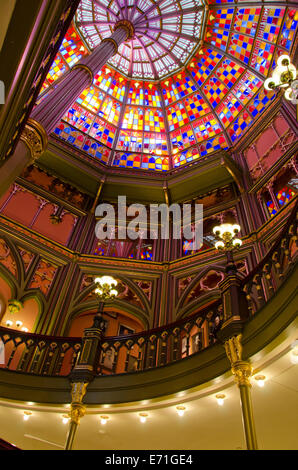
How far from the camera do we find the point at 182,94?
21828mm

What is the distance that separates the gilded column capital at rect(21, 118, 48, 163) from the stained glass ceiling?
8.84 metres

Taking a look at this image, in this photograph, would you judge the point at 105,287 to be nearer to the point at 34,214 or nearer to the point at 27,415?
the point at 27,415

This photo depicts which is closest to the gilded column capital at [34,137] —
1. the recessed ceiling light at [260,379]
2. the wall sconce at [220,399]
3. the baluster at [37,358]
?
the baluster at [37,358]

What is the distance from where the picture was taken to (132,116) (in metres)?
22.0

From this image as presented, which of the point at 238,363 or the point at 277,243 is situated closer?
the point at 238,363

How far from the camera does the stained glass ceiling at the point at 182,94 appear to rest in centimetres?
1811

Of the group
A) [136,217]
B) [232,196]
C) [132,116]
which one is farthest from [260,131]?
[132,116]

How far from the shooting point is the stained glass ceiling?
1811 centimetres

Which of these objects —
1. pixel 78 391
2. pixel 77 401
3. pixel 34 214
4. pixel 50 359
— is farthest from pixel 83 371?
pixel 34 214

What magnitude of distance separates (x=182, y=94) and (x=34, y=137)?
14325 mm

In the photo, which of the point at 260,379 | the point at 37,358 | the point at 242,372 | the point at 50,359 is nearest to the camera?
the point at 242,372

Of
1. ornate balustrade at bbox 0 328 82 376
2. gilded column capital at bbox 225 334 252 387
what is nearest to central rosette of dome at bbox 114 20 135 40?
ornate balustrade at bbox 0 328 82 376

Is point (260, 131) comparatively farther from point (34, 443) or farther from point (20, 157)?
point (34, 443)

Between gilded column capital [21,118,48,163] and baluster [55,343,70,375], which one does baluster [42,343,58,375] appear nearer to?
baluster [55,343,70,375]
